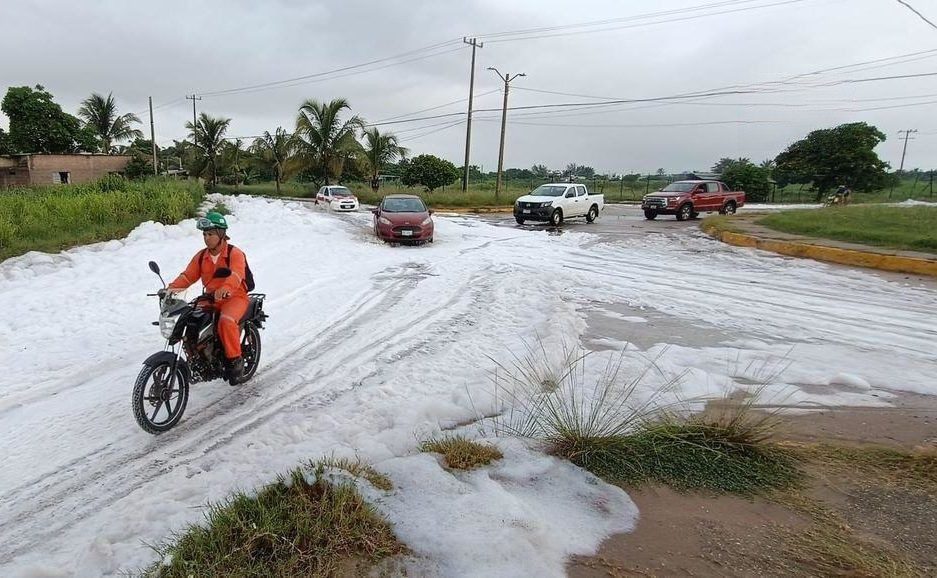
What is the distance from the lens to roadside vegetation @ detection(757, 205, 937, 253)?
12273 millimetres

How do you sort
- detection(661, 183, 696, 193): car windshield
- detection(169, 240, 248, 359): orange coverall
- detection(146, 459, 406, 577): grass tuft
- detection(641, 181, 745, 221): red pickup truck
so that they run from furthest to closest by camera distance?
detection(661, 183, 696, 193): car windshield → detection(641, 181, 745, 221): red pickup truck → detection(169, 240, 248, 359): orange coverall → detection(146, 459, 406, 577): grass tuft

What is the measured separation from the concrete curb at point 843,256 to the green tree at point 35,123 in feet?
171

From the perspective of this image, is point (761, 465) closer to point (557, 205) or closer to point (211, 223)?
point (211, 223)

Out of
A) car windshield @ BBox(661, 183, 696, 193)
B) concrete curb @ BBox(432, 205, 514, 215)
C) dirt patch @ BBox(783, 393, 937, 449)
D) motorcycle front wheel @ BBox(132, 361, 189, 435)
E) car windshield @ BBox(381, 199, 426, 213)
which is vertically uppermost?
car windshield @ BBox(661, 183, 696, 193)

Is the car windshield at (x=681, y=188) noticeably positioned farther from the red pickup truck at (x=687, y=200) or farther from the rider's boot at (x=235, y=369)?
the rider's boot at (x=235, y=369)

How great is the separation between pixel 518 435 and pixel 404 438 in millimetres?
823

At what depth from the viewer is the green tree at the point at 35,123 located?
140 ft

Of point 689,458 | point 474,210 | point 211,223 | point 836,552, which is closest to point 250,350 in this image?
point 211,223

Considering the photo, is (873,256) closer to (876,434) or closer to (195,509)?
(876,434)

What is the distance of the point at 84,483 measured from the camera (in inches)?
136

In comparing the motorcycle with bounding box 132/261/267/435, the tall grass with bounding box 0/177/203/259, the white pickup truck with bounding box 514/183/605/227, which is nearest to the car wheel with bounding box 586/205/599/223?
the white pickup truck with bounding box 514/183/605/227

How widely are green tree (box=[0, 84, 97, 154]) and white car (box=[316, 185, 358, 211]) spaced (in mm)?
31346

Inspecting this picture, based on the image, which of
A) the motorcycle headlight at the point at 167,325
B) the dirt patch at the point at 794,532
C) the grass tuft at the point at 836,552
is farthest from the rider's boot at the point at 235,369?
the grass tuft at the point at 836,552

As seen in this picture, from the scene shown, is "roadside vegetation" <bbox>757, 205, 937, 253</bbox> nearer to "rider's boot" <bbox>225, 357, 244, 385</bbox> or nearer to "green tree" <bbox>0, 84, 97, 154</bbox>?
"rider's boot" <bbox>225, 357, 244, 385</bbox>
